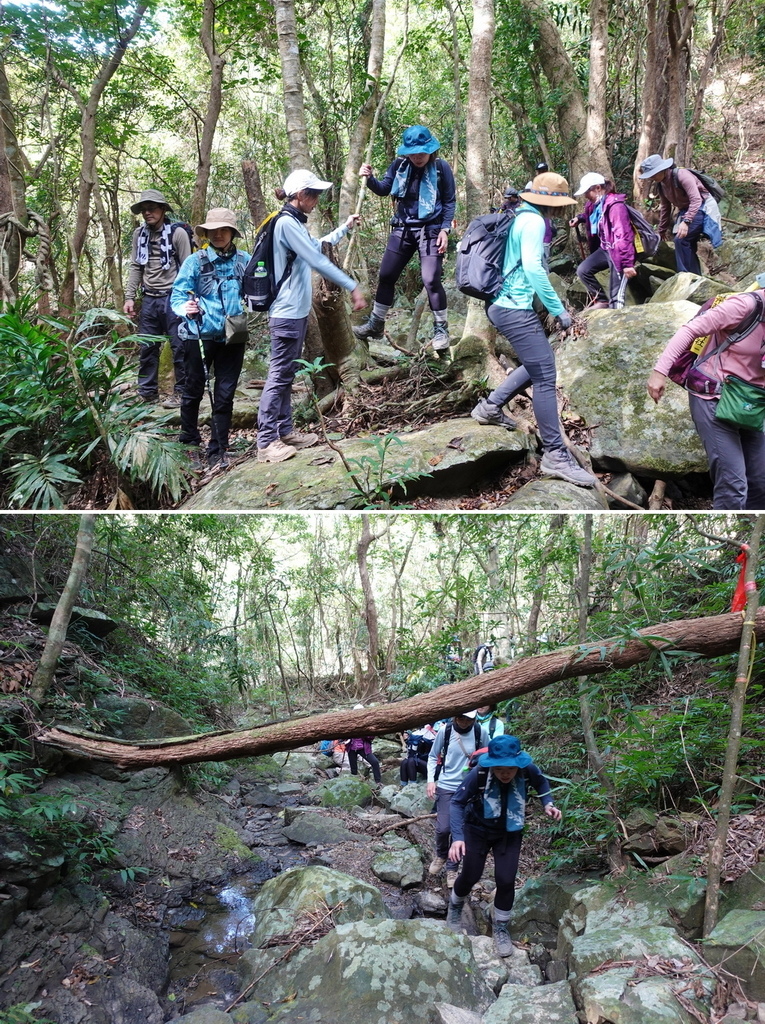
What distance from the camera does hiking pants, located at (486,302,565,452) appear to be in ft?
15.0

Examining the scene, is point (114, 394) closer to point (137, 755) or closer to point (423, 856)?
point (137, 755)

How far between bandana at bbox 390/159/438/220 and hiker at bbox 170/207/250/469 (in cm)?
136

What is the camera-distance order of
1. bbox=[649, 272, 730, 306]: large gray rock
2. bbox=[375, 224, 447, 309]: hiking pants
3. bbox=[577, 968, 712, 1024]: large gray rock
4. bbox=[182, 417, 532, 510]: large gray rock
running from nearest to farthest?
bbox=[577, 968, 712, 1024]: large gray rock < bbox=[182, 417, 532, 510]: large gray rock < bbox=[375, 224, 447, 309]: hiking pants < bbox=[649, 272, 730, 306]: large gray rock

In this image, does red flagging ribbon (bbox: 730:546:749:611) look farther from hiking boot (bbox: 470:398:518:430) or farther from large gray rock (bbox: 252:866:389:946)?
large gray rock (bbox: 252:866:389:946)

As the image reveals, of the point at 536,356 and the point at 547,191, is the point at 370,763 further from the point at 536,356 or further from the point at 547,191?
the point at 547,191

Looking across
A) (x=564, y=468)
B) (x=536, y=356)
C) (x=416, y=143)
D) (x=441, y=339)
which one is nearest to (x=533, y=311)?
(x=536, y=356)

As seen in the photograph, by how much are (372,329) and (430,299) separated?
60 centimetres

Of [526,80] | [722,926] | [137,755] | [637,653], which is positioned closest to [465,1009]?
[722,926]

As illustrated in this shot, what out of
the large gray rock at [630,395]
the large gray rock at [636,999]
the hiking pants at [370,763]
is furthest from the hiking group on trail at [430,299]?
the hiking pants at [370,763]

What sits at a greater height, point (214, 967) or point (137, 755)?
point (137, 755)

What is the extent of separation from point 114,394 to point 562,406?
3.62 meters

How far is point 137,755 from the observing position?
4.85 meters

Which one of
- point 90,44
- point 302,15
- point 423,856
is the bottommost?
point 423,856

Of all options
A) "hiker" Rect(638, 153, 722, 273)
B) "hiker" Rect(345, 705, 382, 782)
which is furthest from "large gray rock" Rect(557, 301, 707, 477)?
"hiker" Rect(345, 705, 382, 782)
